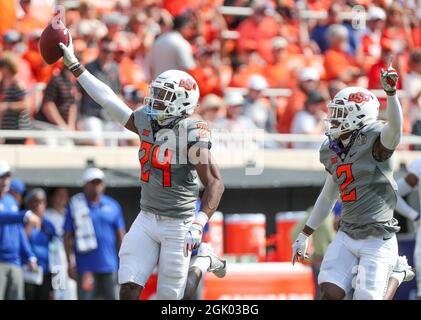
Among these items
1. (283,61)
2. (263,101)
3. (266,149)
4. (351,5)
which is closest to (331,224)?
(266,149)

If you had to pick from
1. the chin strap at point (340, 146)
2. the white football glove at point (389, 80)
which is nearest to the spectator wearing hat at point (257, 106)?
the chin strap at point (340, 146)

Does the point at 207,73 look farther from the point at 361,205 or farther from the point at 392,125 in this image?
the point at 392,125

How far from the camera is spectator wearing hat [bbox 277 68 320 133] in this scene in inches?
566

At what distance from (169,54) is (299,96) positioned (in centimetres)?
169

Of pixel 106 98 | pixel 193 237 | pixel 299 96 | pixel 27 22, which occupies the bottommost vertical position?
pixel 193 237

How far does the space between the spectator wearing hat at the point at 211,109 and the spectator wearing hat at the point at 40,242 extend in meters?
2.28

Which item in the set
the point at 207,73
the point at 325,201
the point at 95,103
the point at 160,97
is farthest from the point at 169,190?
the point at 207,73

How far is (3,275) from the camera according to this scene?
11484 millimetres

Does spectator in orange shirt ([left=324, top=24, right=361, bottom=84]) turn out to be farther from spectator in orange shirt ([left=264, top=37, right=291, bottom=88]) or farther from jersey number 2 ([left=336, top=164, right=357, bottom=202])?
jersey number 2 ([left=336, top=164, right=357, bottom=202])

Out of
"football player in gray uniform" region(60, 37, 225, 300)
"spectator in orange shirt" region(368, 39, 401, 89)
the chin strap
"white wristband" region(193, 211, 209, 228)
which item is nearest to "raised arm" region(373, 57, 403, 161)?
the chin strap

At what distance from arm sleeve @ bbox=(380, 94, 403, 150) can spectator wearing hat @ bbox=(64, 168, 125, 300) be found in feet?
13.4

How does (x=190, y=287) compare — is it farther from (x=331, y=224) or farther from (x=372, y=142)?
(x=331, y=224)

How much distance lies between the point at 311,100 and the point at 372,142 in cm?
529

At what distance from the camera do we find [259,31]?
16016 mm
